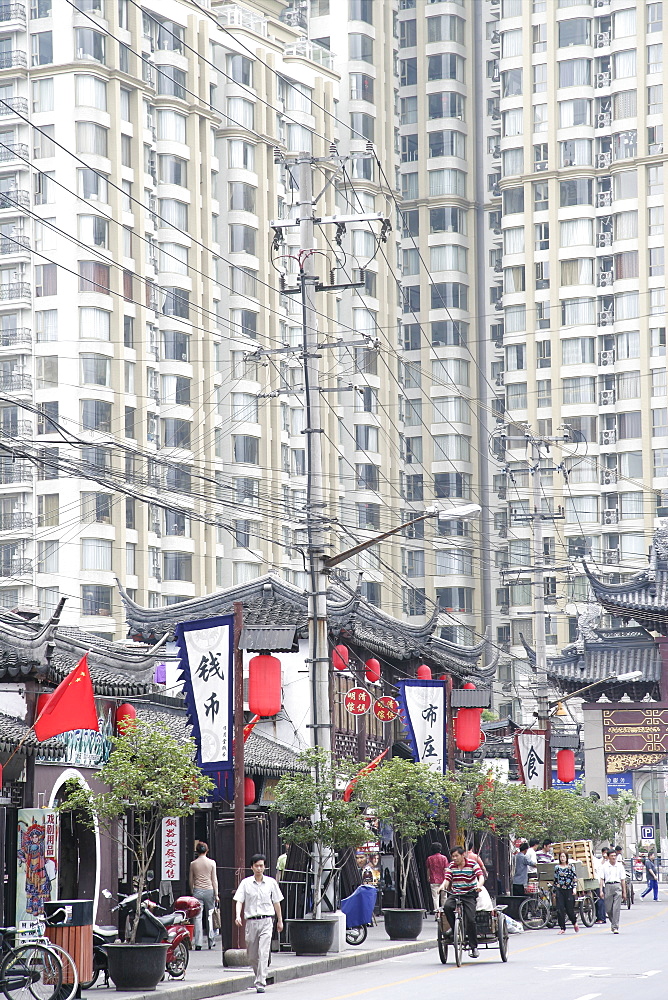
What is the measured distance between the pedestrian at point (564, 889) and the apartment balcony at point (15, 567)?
38830 millimetres

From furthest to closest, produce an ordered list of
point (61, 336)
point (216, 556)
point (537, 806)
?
1. point (216, 556)
2. point (61, 336)
3. point (537, 806)

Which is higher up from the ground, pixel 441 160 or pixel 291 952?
pixel 441 160

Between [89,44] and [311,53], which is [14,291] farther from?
[311,53]

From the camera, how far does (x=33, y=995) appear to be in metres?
17.5

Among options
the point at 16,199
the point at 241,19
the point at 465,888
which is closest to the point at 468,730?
the point at 465,888

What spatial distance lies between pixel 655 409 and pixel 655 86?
18.8 meters

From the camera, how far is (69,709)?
2044 centimetres

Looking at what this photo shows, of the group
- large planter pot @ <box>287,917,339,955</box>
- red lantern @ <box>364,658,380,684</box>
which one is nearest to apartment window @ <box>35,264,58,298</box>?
red lantern @ <box>364,658,380,684</box>

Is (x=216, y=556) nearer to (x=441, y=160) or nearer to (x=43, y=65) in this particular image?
(x=43, y=65)

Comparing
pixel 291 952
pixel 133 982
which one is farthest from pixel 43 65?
pixel 133 982

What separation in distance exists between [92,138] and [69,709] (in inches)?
2115

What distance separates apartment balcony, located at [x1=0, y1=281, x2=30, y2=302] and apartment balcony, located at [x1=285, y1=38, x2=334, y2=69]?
2359cm

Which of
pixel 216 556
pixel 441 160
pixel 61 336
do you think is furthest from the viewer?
pixel 441 160

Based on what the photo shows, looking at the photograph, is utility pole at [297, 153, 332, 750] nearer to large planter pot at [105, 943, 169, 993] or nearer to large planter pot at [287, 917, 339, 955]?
large planter pot at [287, 917, 339, 955]
